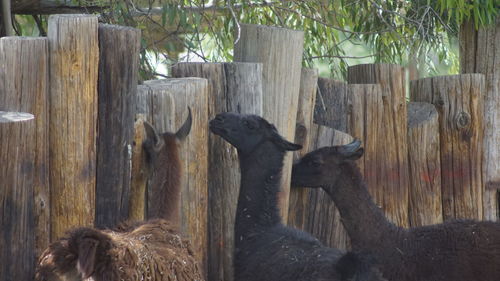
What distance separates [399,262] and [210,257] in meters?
1.39

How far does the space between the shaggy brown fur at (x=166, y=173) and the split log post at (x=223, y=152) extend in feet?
1.94

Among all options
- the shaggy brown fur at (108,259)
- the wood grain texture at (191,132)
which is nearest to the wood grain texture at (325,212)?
the wood grain texture at (191,132)

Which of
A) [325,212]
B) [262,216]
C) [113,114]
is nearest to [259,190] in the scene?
[262,216]

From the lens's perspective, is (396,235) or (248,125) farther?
(396,235)

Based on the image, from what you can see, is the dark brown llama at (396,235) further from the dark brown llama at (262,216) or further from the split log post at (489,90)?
the split log post at (489,90)

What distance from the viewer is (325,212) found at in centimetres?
671

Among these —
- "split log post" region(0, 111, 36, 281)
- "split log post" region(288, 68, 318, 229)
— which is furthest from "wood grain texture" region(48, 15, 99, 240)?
"split log post" region(288, 68, 318, 229)

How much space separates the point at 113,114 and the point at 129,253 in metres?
1.22

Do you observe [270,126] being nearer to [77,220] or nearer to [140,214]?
[140,214]

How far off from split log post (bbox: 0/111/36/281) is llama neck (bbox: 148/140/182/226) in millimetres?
902

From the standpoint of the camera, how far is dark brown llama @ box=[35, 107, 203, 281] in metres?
3.99

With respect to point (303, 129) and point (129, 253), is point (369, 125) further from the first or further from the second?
point (129, 253)

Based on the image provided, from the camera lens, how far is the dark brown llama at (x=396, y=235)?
6301 millimetres

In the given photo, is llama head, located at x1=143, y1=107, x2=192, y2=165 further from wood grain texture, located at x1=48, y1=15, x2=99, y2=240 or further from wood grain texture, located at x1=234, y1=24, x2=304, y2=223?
wood grain texture, located at x1=234, y1=24, x2=304, y2=223
